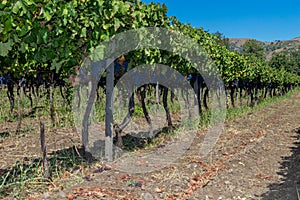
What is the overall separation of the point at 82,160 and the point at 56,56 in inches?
90.2

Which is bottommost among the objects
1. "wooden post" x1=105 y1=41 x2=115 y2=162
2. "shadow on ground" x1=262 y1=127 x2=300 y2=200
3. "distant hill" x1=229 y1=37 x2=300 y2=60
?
"shadow on ground" x1=262 y1=127 x2=300 y2=200

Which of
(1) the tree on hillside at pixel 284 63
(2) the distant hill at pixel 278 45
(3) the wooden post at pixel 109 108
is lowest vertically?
(3) the wooden post at pixel 109 108

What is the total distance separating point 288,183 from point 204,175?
129 centimetres

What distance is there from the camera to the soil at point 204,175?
4.68 meters

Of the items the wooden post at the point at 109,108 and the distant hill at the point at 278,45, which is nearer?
the wooden post at the point at 109,108

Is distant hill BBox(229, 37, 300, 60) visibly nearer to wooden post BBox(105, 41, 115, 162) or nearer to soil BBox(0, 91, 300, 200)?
soil BBox(0, 91, 300, 200)

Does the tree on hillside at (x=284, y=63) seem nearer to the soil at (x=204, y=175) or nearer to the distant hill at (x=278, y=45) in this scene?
the soil at (x=204, y=175)

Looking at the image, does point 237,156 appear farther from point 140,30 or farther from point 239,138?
point 140,30

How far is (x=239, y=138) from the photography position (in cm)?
880

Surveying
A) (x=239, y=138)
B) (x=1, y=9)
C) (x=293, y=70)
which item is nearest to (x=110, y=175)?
(x=1, y=9)

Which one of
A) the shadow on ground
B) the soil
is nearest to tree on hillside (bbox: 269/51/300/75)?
the soil

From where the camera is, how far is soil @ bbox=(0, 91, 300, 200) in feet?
15.4

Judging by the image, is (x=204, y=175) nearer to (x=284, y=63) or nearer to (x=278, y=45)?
(x=284, y=63)

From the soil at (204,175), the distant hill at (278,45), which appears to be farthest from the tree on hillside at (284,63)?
the distant hill at (278,45)
